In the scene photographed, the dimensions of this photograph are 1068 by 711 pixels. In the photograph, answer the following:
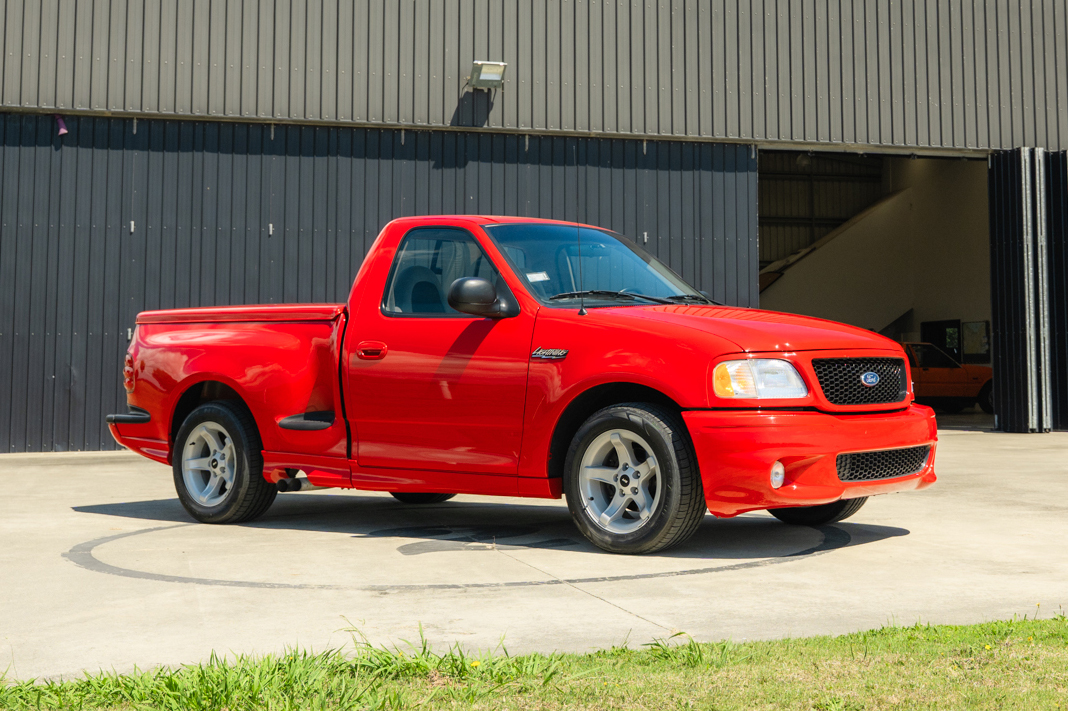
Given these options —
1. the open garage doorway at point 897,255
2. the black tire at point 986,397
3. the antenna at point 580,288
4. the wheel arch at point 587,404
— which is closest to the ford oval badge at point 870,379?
the wheel arch at point 587,404

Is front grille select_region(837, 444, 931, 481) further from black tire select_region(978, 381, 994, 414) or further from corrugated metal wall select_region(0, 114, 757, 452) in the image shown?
black tire select_region(978, 381, 994, 414)

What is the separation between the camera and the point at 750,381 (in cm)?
564

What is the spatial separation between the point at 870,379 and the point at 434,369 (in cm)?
238

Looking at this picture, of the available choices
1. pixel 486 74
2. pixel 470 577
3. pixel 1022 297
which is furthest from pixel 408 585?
pixel 1022 297

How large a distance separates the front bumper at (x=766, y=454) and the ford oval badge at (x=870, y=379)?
1.05 feet

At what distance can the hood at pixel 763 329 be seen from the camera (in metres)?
5.72

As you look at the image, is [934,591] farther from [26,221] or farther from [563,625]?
[26,221]

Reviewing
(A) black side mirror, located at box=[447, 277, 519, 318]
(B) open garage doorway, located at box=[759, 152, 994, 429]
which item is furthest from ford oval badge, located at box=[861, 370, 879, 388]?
(B) open garage doorway, located at box=[759, 152, 994, 429]

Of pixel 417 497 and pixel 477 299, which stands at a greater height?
pixel 477 299

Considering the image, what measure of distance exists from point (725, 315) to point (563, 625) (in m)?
2.50

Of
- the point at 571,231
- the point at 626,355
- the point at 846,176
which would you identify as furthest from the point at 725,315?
the point at 846,176

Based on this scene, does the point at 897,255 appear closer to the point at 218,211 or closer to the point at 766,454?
the point at 218,211

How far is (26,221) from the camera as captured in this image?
1417 centimetres

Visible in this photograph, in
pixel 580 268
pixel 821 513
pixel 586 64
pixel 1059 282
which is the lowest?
pixel 821 513
